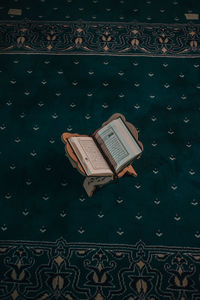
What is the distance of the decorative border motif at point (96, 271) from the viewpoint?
2.77 meters

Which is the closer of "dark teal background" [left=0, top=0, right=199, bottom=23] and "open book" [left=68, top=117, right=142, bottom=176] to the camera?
"open book" [left=68, top=117, right=142, bottom=176]

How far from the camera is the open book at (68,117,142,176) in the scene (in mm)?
2975

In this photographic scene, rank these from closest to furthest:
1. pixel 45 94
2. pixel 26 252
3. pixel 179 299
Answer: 1. pixel 179 299
2. pixel 26 252
3. pixel 45 94

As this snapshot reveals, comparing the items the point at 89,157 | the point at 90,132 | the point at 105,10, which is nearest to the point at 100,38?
the point at 105,10

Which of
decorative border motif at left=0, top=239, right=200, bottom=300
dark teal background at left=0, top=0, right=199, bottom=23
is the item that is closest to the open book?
decorative border motif at left=0, top=239, right=200, bottom=300

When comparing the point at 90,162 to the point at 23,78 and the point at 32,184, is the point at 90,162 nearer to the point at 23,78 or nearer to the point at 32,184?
the point at 32,184

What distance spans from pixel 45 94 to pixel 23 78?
1.24 ft

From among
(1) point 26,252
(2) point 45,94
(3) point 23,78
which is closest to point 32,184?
(1) point 26,252

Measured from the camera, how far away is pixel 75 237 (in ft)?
9.93

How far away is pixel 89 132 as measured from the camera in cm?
364

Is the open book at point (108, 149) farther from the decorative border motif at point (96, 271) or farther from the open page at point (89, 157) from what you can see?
the decorative border motif at point (96, 271)

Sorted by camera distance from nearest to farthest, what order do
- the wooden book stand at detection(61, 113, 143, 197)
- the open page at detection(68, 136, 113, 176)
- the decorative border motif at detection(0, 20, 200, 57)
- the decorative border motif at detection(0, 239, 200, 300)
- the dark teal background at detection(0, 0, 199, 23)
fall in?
the decorative border motif at detection(0, 239, 200, 300)
the open page at detection(68, 136, 113, 176)
the wooden book stand at detection(61, 113, 143, 197)
the decorative border motif at detection(0, 20, 200, 57)
the dark teal background at detection(0, 0, 199, 23)

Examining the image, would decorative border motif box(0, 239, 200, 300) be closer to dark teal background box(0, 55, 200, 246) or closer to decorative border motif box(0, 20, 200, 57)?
dark teal background box(0, 55, 200, 246)

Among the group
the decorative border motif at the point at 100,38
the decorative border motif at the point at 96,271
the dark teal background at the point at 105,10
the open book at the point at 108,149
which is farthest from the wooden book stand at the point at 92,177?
the dark teal background at the point at 105,10
